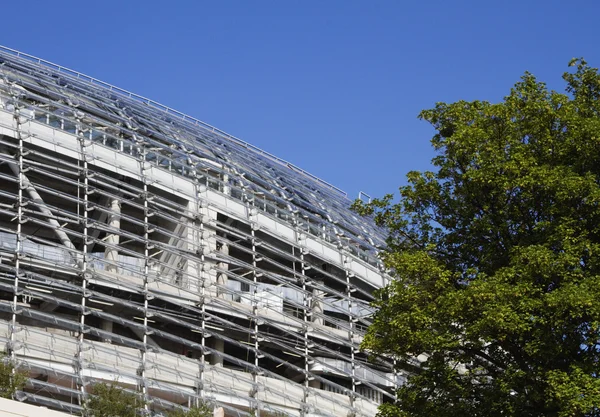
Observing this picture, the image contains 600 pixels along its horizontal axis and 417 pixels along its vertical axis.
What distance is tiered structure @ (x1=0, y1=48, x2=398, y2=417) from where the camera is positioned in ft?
119

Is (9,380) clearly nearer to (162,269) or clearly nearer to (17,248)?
(17,248)

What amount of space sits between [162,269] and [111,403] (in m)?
13.9

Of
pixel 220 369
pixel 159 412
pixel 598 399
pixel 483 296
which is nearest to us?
pixel 598 399

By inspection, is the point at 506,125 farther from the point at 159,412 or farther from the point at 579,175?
the point at 159,412

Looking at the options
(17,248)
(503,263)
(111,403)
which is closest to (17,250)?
(17,248)

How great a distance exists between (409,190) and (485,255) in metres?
2.73

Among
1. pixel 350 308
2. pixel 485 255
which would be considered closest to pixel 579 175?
pixel 485 255

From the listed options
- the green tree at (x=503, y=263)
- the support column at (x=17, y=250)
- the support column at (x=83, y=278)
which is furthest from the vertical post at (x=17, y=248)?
the green tree at (x=503, y=263)

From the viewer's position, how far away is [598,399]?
19.2 metres

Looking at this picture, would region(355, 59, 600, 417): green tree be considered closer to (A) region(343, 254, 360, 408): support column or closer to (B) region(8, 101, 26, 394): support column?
(B) region(8, 101, 26, 394): support column

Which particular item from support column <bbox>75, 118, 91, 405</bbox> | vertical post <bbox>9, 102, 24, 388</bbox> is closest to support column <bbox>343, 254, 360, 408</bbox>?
support column <bbox>75, 118, 91, 405</bbox>

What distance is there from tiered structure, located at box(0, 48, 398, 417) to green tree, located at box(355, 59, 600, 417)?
14730mm

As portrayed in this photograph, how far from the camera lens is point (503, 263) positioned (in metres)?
22.9

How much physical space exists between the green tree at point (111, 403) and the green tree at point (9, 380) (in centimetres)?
211
